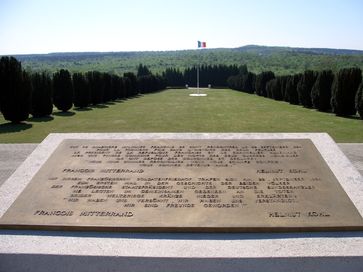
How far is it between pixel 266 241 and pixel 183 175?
1.60 metres

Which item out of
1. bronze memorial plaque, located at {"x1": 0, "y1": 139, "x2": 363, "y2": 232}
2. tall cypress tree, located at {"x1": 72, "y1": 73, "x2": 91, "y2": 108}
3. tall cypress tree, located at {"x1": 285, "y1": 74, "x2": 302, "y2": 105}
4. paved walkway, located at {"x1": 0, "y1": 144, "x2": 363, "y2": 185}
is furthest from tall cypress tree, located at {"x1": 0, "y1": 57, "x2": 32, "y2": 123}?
tall cypress tree, located at {"x1": 285, "y1": 74, "x2": 302, "y2": 105}

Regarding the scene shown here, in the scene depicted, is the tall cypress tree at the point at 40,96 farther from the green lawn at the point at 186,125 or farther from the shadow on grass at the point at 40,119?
the green lawn at the point at 186,125

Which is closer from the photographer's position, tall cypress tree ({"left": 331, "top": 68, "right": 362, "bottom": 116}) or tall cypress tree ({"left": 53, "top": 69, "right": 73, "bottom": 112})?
tall cypress tree ({"left": 331, "top": 68, "right": 362, "bottom": 116})

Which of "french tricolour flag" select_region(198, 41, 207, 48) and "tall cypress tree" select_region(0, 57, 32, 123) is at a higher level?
"french tricolour flag" select_region(198, 41, 207, 48)

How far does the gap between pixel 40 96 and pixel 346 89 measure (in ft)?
60.6

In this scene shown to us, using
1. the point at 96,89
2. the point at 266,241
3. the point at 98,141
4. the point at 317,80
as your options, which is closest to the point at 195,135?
the point at 98,141

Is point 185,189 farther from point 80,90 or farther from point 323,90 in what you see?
point 80,90

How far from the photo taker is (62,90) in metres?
26.5

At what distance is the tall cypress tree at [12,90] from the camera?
65.6ft

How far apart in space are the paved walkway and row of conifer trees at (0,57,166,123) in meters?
7.79

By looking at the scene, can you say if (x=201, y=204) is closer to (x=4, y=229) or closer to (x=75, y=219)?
(x=75, y=219)

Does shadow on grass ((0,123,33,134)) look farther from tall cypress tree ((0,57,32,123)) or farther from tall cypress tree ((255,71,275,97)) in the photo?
tall cypress tree ((255,71,275,97))

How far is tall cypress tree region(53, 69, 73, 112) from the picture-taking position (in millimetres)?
26547

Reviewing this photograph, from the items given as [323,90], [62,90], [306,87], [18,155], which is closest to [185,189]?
[18,155]
